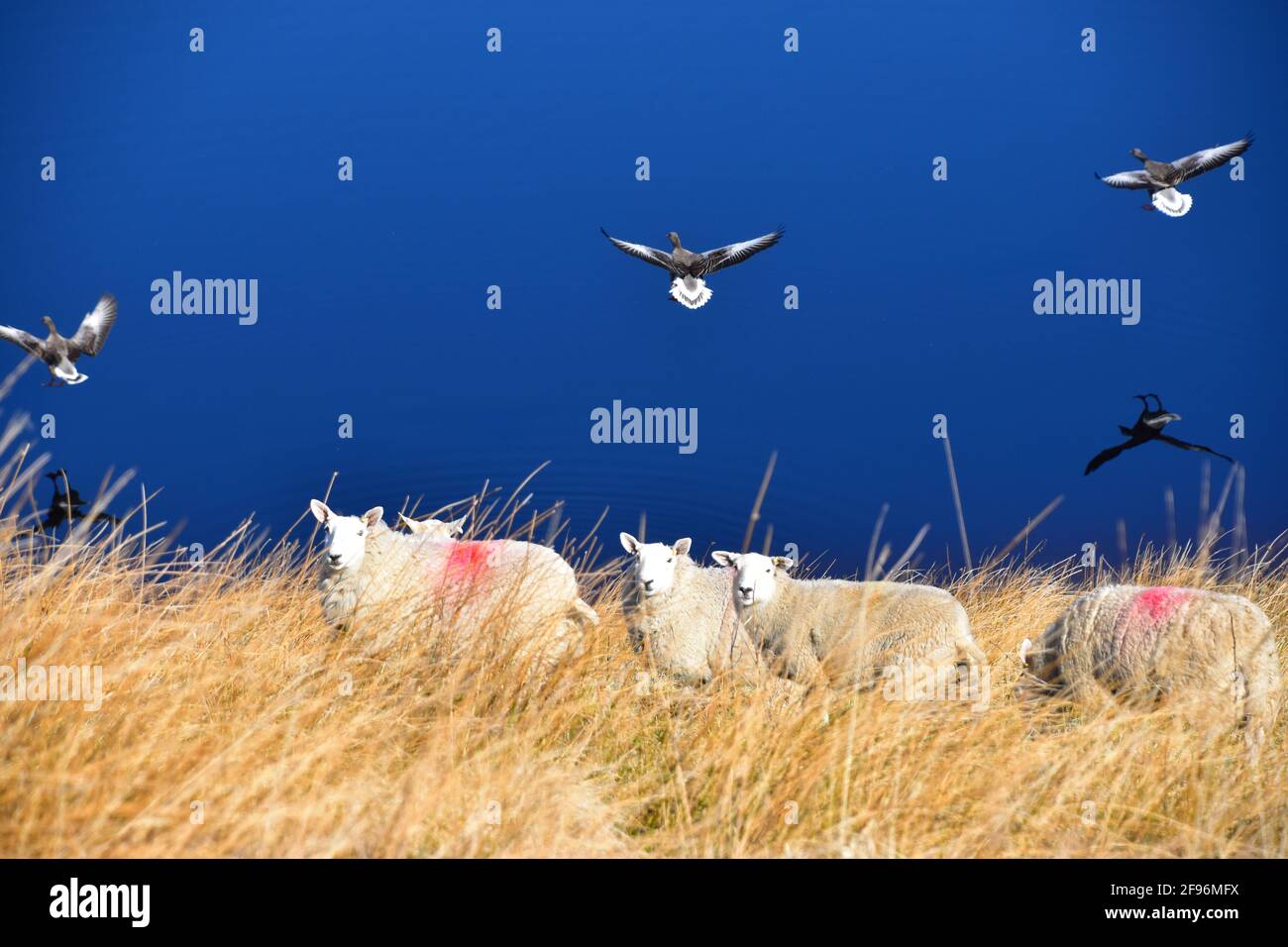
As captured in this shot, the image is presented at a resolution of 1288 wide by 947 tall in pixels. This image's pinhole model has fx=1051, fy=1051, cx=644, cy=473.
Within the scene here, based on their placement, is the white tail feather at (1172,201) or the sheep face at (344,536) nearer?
the sheep face at (344,536)

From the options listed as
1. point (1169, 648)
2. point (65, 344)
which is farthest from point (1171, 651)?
point (65, 344)

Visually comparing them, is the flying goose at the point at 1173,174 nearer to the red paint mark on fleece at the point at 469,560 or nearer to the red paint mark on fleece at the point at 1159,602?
the red paint mark on fleece at the point at 1159,602

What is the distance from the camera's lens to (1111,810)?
3670 millimetres

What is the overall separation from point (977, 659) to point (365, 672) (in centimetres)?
303

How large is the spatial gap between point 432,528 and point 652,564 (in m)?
1.54

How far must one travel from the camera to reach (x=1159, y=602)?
4.88 meters

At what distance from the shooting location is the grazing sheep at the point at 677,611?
5.74m

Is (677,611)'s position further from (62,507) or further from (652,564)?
(62,507)

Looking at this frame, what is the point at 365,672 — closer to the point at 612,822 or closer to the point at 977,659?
the point at 612,822

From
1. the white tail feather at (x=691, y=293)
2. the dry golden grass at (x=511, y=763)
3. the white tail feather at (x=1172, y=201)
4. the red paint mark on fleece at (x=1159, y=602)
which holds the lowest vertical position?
the dry golden grass at (x=511, y=763)

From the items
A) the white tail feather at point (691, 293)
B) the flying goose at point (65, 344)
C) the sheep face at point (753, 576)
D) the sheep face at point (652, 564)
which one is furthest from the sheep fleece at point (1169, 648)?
the flying goose at point (65, 344)

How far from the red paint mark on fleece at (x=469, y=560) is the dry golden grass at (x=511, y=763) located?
0.60 meters

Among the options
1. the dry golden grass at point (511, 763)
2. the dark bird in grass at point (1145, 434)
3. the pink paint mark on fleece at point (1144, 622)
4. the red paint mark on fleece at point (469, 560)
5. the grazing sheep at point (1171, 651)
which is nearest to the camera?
the dry golden grass at point (511, 763)

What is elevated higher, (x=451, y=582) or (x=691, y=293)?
(x=691, y=293)
